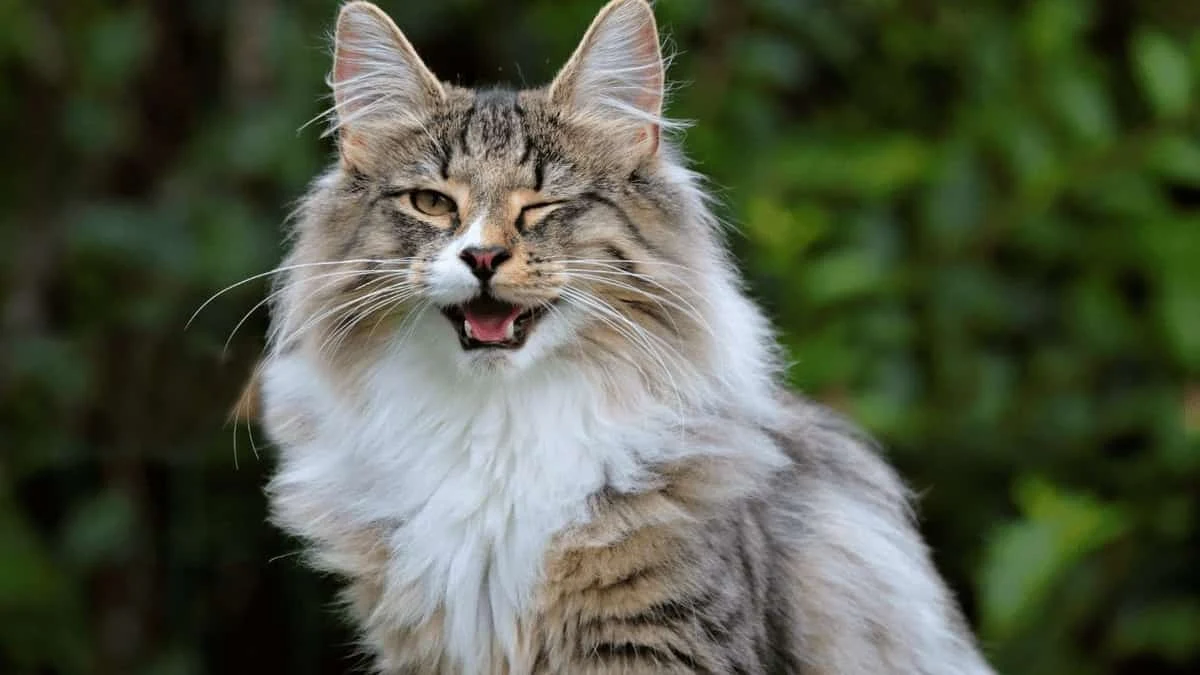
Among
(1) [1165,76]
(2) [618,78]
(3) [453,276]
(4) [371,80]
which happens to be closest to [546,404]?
(3) [453,276]

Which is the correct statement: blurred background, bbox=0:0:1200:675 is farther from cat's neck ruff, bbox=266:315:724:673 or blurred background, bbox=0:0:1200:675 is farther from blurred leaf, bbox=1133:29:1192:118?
cat's neck ruff, bbox=266:315:724:673

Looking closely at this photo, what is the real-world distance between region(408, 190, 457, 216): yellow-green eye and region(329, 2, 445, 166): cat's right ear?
0.22 m

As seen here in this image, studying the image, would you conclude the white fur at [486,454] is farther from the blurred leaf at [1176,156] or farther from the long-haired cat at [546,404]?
the blurred leaf at [1176,156]

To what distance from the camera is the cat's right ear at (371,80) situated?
3453mm

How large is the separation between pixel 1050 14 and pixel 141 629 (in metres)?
4.01

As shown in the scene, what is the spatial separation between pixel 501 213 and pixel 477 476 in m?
0.57

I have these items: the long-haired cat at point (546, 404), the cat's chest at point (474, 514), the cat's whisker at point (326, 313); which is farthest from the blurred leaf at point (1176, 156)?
the cat's whisker at point (326, 313)

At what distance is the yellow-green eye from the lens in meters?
3.30

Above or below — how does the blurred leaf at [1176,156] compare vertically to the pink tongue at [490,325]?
above

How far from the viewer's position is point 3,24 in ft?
19.6

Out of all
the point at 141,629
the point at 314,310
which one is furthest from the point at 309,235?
the point at 141,629

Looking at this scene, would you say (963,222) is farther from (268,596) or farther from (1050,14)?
(268,596)

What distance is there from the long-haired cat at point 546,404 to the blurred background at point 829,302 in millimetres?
1540

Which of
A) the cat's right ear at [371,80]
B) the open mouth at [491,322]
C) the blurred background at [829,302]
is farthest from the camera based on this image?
the blurred background at [829,302]
